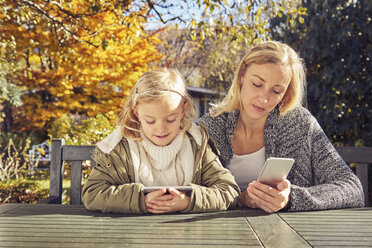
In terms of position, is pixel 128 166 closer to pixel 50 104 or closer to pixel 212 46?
pixel 50 104

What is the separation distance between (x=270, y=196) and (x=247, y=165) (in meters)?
0.75

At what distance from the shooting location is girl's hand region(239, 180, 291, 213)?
196 centimetres

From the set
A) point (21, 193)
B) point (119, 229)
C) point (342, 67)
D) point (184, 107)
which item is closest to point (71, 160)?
point (184, 107)

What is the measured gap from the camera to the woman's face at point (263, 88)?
2.47 m

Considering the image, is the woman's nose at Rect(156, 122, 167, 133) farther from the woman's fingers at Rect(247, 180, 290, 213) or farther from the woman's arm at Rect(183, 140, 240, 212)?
the woman's fingers at Rect(247, 180, 290, 213)

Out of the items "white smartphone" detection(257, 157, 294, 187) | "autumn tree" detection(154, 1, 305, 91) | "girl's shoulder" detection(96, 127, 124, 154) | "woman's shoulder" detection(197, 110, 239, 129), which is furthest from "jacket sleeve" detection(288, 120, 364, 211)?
"autumn tree" detection(154, 1, 305, 91)

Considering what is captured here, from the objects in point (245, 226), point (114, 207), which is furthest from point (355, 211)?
point (114, 207)

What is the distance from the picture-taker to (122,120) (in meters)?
2.21

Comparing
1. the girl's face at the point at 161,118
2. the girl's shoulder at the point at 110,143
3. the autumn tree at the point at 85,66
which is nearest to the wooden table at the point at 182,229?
the girl's shoulder at the point at 110,143

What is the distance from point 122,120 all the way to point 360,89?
16.1ft

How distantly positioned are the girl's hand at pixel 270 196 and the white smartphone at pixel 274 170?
0.03 m

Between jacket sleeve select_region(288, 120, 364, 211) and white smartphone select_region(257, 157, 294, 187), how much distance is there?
Answer: 0.15m

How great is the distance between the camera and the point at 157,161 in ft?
6.93

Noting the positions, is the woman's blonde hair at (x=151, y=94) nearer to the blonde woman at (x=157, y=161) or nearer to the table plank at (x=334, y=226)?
the blonde woman at (x=157, y=161)
